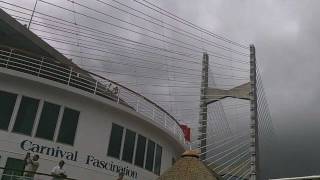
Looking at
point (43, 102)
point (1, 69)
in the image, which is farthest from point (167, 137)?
point (1, 69)

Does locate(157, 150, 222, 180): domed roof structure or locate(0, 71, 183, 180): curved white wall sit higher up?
locate(0, 71, 183, 180): curved white wall

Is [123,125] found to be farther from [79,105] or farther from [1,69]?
[1,69]

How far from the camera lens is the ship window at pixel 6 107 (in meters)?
15.6

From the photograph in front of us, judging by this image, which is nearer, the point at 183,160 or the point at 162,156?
the point at 183,160

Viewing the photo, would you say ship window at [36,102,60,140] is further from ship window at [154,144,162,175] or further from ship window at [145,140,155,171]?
ship window at [154,144,162,175]

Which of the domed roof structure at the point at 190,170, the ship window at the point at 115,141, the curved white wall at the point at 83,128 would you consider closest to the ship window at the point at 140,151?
the curved white wall at the point at 83,128

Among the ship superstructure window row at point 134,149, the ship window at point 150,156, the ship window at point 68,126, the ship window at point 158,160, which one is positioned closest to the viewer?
the ship window at point 68,126

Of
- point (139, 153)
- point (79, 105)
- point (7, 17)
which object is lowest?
point (139, 153)

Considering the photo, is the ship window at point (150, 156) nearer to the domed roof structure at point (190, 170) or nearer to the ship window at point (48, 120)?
the ship window at point (48, 120)

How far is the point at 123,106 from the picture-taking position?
1817 centimetres

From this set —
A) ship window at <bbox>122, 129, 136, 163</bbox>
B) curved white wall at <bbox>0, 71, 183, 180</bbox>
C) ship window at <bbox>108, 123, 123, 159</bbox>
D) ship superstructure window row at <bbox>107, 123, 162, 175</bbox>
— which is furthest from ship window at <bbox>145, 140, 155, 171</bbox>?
ship window at <bbox>108, 123, 123, 159</bbox>

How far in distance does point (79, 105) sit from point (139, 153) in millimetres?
3389

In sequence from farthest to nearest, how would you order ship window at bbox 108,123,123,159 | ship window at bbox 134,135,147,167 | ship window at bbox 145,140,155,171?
1. ship window at bbox 145,140,155,171
2. ship window at bbox 134,135,147,167
3. ship window at bbox 108,123,123,159

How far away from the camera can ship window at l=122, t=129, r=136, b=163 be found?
1834 centimetres
